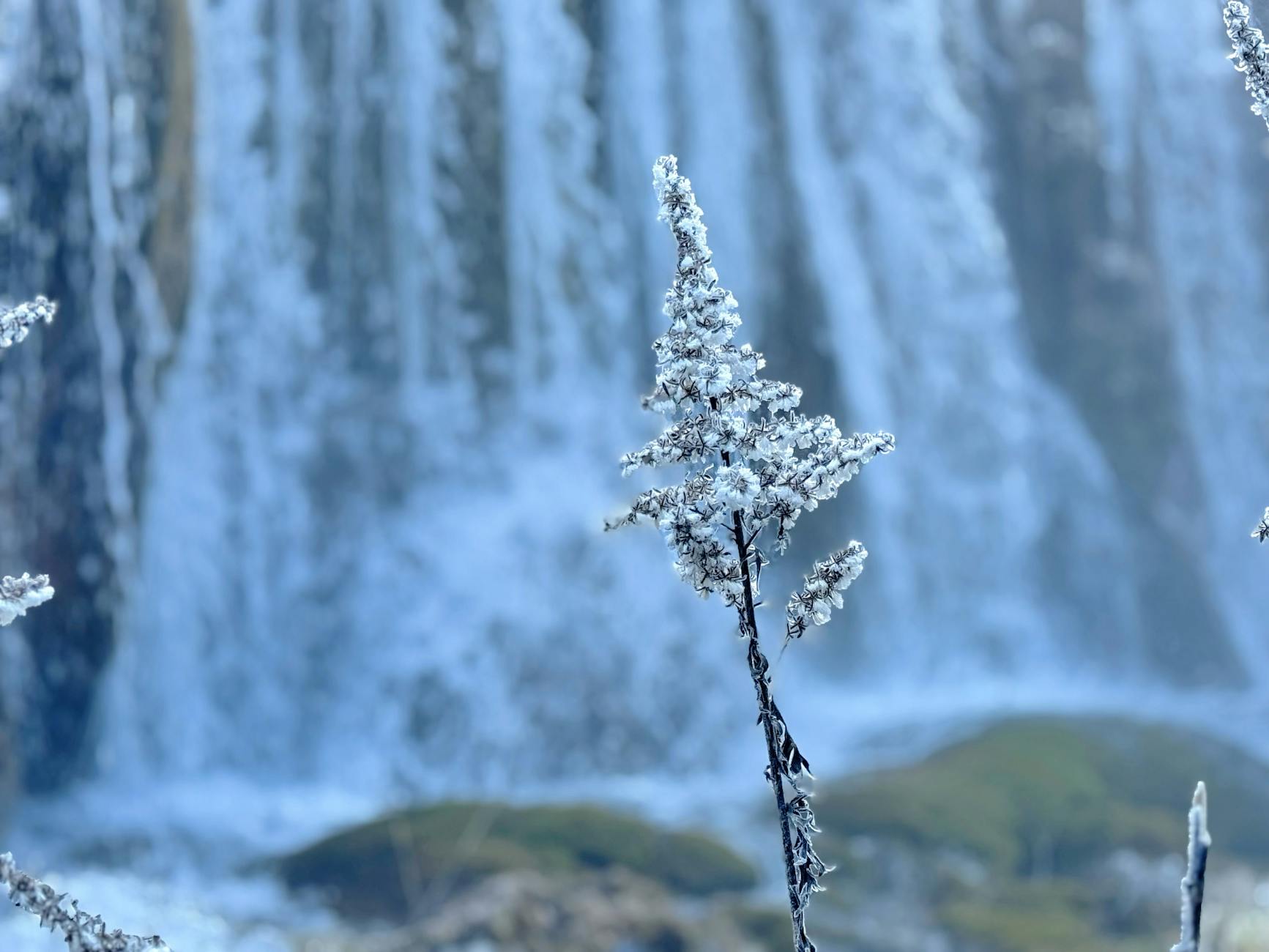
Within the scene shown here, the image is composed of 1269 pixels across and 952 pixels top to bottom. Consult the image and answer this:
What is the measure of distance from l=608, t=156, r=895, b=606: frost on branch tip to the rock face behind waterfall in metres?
13.4

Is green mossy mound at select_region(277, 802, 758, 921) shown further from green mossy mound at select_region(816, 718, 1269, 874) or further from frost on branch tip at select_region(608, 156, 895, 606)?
frost on branch tip at select_region(608, 156, 895, 606)

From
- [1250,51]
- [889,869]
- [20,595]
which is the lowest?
[20,595]

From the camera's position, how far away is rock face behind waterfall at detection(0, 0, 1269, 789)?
18.1 metres

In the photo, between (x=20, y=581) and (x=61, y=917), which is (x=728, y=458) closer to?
(x=20, y=581)

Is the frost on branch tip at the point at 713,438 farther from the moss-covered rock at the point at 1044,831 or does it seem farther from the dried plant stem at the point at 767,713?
the moss-covered rock at the point at 1044,831

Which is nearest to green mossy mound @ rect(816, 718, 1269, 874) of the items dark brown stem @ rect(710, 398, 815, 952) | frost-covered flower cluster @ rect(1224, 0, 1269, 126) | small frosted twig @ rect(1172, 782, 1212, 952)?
dark brown stem @ rect(710, 398, 815, 952)

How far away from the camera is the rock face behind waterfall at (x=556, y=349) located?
18141 millimetres

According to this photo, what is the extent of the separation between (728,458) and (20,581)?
183 cm

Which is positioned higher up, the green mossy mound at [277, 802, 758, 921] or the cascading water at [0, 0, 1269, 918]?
the cascading water at [0, 0, 1269, 918]

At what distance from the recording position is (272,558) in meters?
20.1

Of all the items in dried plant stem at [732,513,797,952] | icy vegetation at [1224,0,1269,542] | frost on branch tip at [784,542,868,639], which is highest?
icy vegetation at [1224,0,1269,542]

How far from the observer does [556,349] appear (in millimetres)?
21922

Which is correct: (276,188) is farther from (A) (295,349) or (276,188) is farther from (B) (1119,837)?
(B) (1119,837)

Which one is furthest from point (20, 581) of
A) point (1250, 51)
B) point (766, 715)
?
point (1250, 51)
